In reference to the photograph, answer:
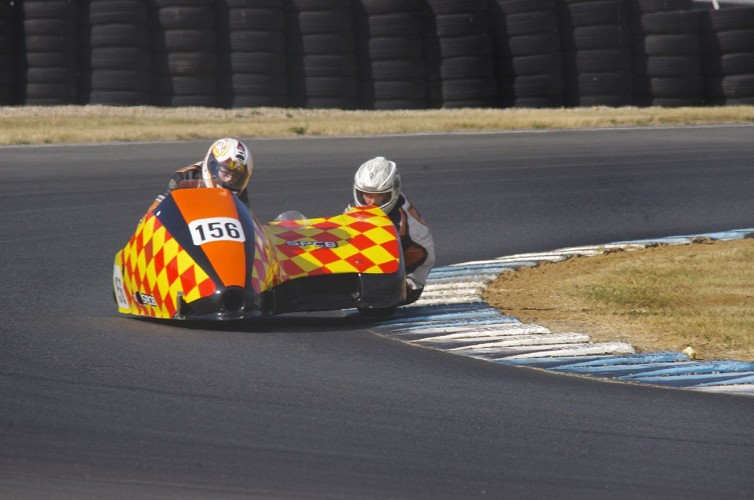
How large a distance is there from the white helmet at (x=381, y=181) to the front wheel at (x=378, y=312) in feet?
2.15

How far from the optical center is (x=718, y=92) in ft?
68.2

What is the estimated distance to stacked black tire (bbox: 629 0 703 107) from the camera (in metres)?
20.0

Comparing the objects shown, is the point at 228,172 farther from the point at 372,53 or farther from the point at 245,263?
the point at 372,53

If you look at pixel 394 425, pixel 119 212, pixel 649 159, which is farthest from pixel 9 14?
pixel 394 425

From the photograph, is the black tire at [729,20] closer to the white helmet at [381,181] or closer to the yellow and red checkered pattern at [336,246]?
the white helmet at [381,181]

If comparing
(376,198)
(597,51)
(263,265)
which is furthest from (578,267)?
(597,51)

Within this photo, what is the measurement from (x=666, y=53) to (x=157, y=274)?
48.0 ft

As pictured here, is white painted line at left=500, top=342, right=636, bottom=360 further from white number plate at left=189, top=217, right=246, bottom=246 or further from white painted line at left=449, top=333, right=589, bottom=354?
white number plate at left=189, top=217, right=246, bottom=246

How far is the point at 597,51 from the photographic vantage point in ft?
65.9

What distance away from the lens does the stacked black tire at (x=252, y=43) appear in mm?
19469

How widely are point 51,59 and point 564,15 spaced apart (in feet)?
25.7

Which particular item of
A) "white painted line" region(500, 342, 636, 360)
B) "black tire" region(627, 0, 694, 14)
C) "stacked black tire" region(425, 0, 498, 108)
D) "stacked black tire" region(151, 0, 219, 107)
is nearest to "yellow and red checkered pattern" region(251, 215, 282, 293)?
"white painted line" region(500, 342, 636, 360)

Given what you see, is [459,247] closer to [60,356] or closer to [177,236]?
[177,236]

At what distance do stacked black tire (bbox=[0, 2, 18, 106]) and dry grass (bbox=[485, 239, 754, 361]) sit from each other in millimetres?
11544
